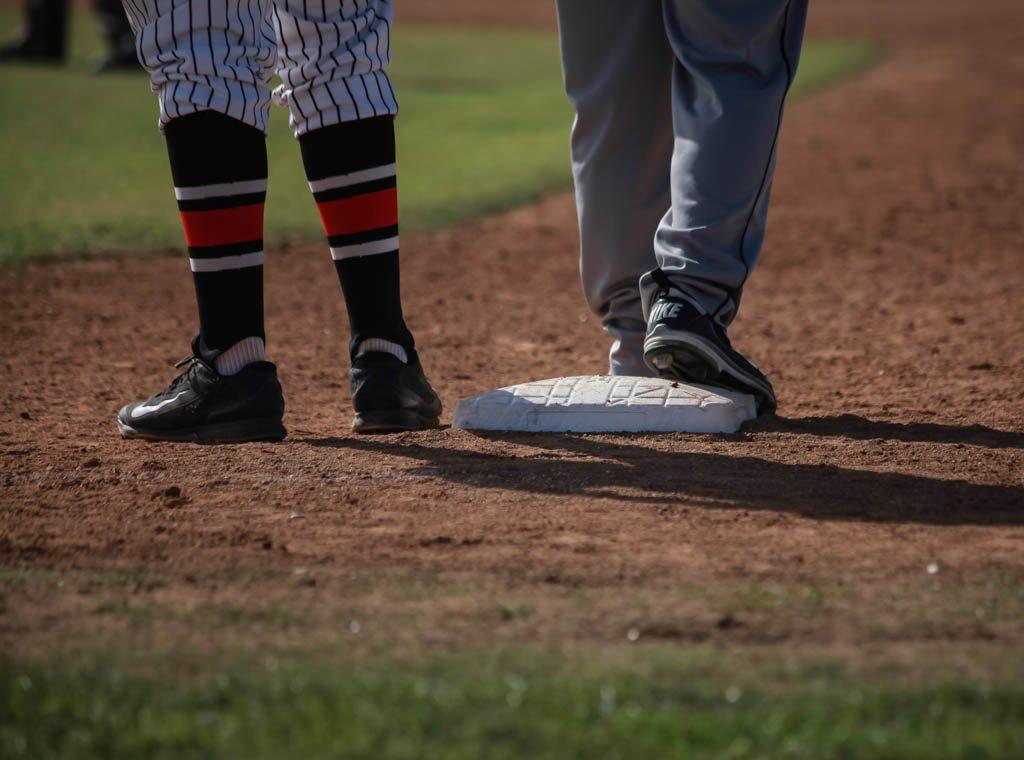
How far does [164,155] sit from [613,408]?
5.28 metres

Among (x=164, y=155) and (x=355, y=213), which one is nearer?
(x=355, y=213)

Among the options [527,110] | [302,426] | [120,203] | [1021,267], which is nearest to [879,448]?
[302,426]

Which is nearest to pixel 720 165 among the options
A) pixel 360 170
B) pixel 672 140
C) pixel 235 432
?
pixel 672 140

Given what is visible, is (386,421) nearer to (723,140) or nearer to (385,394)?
(385,394)

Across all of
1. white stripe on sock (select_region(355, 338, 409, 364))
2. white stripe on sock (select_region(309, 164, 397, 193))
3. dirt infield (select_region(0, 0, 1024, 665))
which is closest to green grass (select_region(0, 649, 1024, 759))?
dirt infield (select_region(0, 0, 1024, 665))

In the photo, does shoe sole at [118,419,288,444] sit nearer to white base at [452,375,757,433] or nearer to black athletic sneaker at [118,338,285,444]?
black athletic sneaker at [118,338,285,444]

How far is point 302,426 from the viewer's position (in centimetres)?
272

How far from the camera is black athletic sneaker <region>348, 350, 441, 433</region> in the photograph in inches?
101

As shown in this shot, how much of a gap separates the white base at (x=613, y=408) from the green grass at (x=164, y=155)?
2571 mm

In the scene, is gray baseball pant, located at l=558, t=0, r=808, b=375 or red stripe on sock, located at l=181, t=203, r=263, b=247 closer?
red stripe on sock, located at l=181, t=203, r=263, b=247

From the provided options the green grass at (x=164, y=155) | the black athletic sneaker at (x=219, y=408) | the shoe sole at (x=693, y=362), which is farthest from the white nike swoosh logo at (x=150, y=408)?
the green grass at (x=164, y=155)

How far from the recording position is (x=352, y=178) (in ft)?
8.44

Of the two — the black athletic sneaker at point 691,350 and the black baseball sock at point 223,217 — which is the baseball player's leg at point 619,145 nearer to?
the black athletic sneaker at point 691,350

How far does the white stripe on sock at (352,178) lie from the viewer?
257 cm
